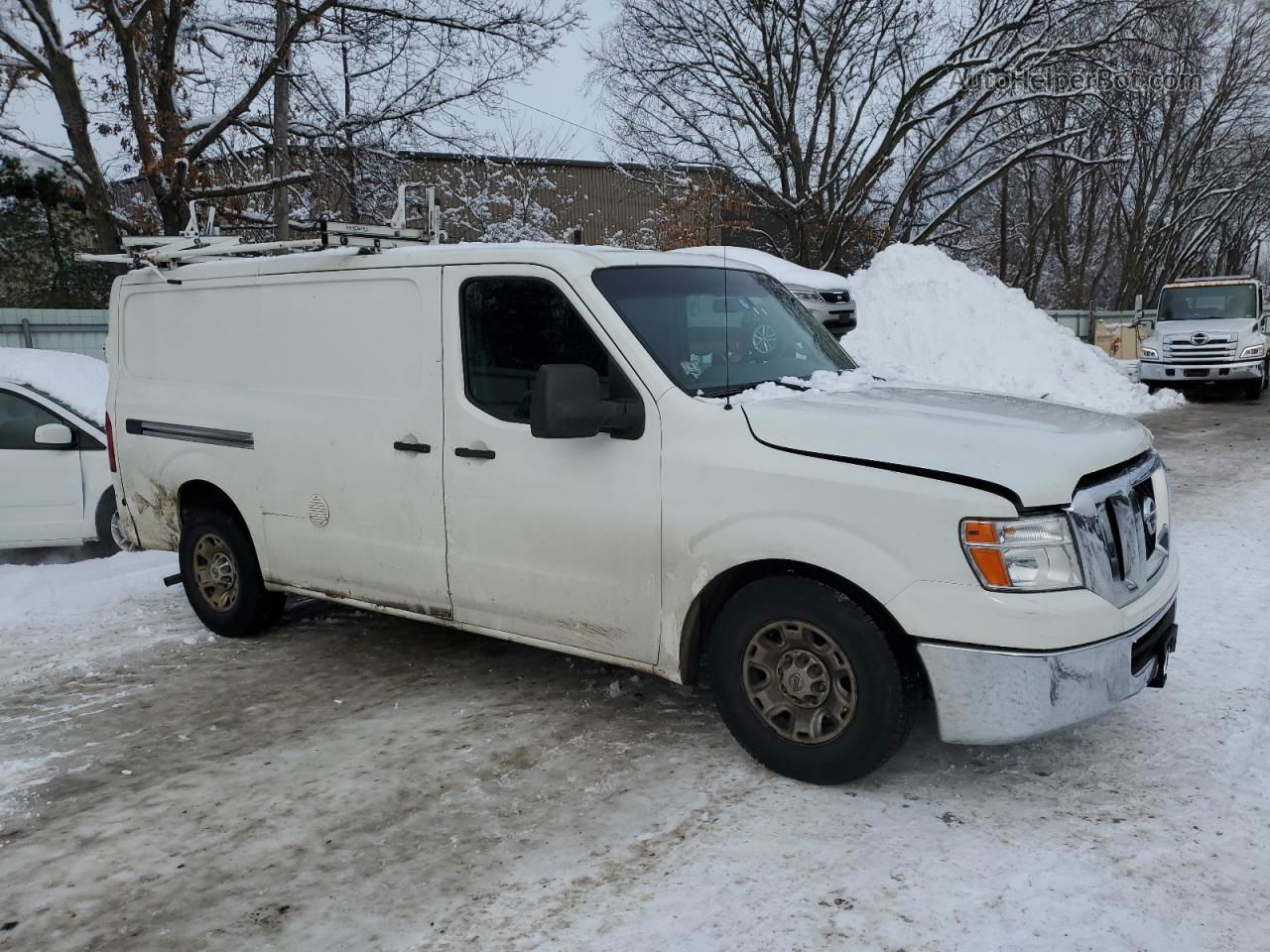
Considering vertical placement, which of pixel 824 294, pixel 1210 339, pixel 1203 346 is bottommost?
pixel 1203 346

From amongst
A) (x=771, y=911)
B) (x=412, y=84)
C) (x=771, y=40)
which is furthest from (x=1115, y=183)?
(x=771, y=911)

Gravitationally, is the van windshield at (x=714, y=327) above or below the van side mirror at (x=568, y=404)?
above

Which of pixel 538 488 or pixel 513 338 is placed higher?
pixel 513 338

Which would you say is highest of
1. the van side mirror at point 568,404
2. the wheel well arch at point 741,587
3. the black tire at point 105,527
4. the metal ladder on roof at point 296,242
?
the metal ladder on roof at point 296,242

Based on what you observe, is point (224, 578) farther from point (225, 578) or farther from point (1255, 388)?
point (1255, 388)

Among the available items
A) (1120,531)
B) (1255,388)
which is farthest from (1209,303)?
(1120,531)

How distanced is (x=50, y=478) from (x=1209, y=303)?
64.8ft

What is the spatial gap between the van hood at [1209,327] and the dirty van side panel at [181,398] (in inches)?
701

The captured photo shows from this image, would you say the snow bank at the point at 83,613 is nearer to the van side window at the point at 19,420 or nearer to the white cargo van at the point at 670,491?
the white cargo van at the point at 670,491

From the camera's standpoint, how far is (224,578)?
573 centimetres

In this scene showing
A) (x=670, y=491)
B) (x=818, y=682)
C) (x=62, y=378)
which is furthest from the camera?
(x=62, y=378)

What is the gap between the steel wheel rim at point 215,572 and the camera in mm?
5660

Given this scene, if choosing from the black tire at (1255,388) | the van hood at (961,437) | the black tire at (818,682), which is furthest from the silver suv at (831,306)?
the black tire at (818,682)

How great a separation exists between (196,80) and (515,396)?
13.4 meters
